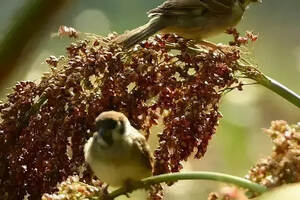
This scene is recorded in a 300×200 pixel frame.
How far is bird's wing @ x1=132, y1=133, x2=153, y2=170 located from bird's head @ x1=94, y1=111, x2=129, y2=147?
4 centimetres

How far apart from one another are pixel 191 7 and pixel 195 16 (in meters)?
0.04

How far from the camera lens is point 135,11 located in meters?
5.58

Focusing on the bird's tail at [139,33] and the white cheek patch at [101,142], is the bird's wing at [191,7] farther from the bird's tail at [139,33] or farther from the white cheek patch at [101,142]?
the white cheek patch at [101,142]

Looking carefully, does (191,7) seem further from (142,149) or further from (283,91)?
(283,91)

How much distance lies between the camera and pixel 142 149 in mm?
1723

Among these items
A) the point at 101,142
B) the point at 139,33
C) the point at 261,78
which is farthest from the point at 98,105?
the point at 139,33

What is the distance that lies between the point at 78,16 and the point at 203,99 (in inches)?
149

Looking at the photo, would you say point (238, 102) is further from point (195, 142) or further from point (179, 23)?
point (195, 142)

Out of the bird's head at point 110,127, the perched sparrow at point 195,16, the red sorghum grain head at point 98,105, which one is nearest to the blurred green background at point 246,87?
the perched sparrow at point 195,16

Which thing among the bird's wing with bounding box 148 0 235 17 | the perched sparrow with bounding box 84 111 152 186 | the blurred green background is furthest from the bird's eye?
the bird's wing with bounding box 148 0 235 17

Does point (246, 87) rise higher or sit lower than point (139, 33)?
higher

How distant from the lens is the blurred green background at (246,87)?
3.69 meters

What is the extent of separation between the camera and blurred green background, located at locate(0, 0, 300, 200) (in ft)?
12.1

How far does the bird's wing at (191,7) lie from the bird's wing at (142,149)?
3.68ft
